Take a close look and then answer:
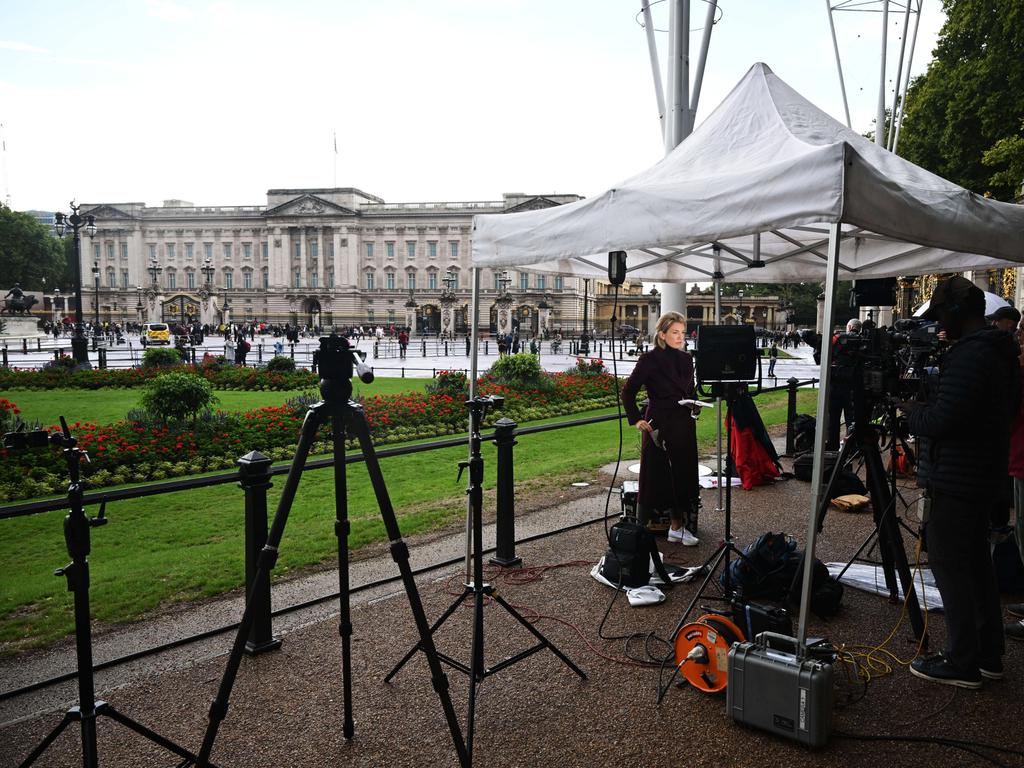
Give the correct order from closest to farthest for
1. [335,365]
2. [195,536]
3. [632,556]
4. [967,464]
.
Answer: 1. [335,365]
2. [967,464]
3. [632,556]
4. [195,536]

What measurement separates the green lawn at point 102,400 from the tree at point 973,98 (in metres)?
18.5

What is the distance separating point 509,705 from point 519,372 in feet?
50.6

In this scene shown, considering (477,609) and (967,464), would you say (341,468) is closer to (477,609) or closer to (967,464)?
(477,609)

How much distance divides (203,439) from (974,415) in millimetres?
11165

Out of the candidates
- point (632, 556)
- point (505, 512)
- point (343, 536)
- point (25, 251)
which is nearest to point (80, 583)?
point (343, 536)

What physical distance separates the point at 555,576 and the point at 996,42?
2508cm

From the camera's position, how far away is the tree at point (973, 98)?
21734 millimetres

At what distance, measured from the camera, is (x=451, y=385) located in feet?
56.0

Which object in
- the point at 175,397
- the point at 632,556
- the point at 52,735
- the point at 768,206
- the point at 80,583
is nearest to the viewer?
the point at 80,583

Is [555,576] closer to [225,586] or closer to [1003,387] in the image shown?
[225,586]

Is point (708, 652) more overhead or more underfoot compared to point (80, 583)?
more underfoot

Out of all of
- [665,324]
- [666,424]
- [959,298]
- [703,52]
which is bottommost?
[666,424]

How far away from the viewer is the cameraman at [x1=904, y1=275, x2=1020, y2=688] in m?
3.66

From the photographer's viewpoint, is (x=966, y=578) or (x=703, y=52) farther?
(x=703, y=52)
